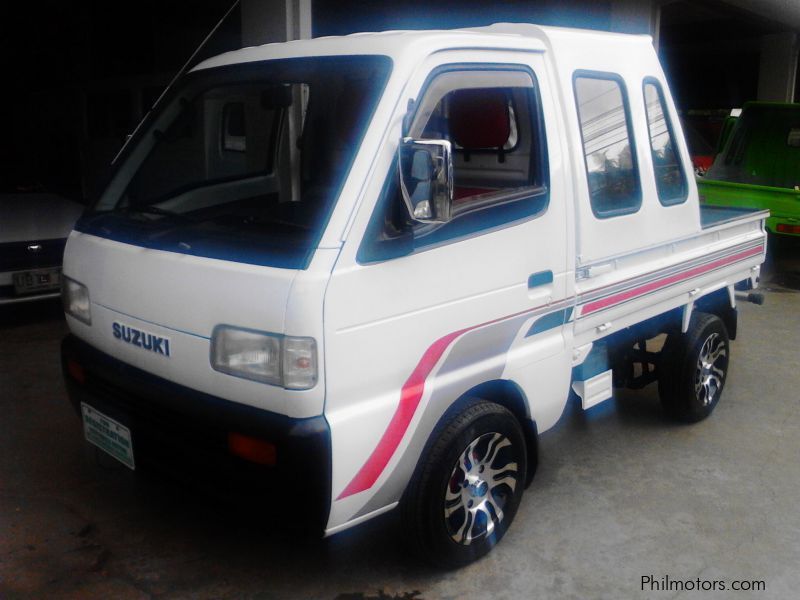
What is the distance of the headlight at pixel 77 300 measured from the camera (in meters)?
3.21

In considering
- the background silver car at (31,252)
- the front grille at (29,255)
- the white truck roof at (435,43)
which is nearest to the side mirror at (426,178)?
the white truck roof at (435,43)

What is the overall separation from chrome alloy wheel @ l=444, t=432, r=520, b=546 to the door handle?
62 centimetres

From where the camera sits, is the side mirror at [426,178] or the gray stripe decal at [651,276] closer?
the side mirror at [426,178]

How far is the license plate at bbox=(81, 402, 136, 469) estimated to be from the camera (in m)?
3.00

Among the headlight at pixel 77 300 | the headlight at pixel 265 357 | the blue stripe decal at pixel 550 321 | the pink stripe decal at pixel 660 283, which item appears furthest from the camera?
the pink stripe decal at pixel 660 283

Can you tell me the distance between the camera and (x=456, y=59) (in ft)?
9.73

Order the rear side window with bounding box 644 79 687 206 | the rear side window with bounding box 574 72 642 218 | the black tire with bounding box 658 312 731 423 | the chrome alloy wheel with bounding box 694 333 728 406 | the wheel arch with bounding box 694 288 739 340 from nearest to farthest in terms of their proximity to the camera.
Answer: the rear side window with bounding box 574 72 642 218
the rear side window with bounding box 644 79 687 206
the black tire with bounding box 658 312 731 423
the chrome alloy wheel with bounding box 694 333 728 406
the wheel arch with bounding box 694 288 739 340

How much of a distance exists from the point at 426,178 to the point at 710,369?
9.64 ft

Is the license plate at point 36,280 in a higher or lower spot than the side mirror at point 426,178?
lower

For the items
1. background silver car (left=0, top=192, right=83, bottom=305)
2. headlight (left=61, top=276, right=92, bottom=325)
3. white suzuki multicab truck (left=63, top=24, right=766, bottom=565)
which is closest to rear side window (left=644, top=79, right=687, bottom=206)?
white suzuki multicab truck (left=63, top=24, right=766, bottom=565)

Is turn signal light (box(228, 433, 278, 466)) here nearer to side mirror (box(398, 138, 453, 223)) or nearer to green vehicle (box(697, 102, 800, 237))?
side mirror (box(398, 138, 453, 223))

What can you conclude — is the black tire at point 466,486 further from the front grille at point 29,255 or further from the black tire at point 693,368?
the front grille at point 29,255

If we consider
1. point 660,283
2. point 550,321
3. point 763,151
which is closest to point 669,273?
point 660,283

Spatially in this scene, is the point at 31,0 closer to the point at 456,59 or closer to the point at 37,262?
the point at 37,262
